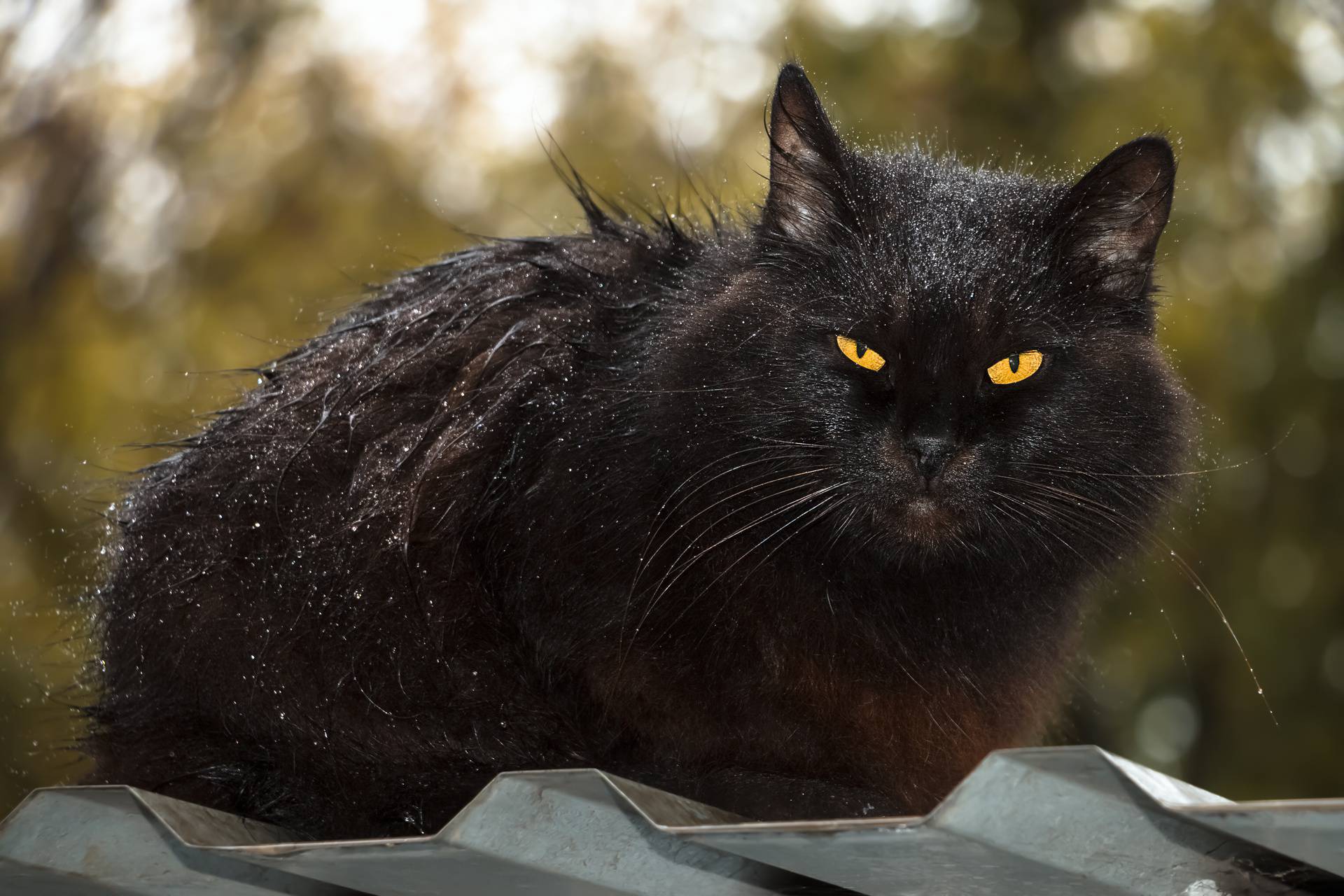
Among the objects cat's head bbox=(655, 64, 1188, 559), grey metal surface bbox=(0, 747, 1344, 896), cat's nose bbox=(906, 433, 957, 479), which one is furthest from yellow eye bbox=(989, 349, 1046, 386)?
grey metal surface bbox=(0, 747, 1344, 896)

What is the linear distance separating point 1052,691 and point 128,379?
7.59 m

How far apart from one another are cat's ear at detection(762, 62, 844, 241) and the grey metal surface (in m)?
1.09

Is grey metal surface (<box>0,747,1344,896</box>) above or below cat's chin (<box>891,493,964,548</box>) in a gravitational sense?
below

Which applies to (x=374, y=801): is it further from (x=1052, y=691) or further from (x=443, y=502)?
(x=1052, y=691)

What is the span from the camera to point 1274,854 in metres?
1.59

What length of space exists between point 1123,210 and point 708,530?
0.94 meters

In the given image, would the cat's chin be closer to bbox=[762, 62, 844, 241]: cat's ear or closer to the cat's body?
the cat's body

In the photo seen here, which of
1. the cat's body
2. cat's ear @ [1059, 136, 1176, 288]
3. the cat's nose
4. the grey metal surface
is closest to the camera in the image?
the grey metal surface


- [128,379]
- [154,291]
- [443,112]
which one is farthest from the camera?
[443,112]

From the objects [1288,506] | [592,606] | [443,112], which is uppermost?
[443,112]

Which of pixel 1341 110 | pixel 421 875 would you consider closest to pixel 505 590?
pixel 421 875

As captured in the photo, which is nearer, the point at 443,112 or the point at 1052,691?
the point at 1052,691

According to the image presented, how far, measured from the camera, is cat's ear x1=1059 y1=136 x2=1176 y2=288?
2551 millimetres

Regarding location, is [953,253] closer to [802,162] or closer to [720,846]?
[802,162]
